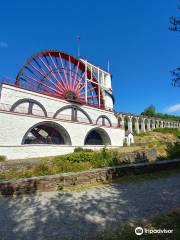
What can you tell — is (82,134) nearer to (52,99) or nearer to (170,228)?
(52,99)

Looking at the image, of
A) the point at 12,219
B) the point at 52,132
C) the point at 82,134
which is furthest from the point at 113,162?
the point at 52,132

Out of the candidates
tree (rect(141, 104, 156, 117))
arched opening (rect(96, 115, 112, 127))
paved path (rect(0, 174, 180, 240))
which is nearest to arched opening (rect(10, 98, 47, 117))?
arched opening (rect(96, 115, 112, 127))

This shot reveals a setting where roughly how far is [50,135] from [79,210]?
66.4 feet

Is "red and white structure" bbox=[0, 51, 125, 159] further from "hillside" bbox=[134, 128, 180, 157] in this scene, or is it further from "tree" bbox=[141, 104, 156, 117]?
"tree" bbox=[141, 104, 156, 117]

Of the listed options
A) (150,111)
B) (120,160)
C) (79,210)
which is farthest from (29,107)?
(150,111)

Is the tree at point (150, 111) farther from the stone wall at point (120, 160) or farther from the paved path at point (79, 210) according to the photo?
the paved path at point (79, 210)

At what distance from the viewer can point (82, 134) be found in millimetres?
24266

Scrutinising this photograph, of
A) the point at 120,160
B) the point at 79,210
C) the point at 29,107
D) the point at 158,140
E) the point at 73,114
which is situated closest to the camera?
the point at 79,210

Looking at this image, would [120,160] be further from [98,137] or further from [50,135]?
[98,137]

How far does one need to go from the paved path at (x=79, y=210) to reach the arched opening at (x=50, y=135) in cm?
1630

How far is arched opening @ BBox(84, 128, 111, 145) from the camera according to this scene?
28.2 m

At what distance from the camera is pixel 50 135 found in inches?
959

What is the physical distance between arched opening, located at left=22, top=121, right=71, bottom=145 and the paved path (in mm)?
16300

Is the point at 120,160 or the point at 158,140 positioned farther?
the point at 158,140
